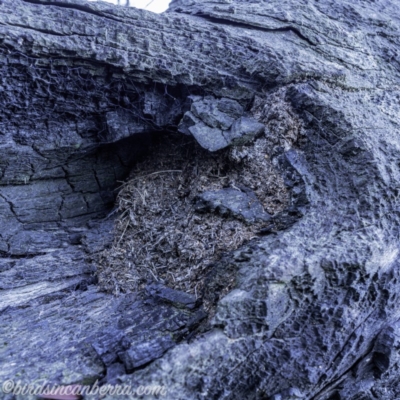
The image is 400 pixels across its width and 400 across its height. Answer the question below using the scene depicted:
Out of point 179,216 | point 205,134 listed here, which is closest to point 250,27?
point 205,134

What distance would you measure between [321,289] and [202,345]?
0.81m

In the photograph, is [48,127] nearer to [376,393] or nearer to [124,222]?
[124,222]

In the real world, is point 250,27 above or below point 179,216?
above

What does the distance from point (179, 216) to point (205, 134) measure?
697 millimetres

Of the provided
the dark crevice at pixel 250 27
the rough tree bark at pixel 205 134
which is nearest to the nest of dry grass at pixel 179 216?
the rough tree bark at pixel 205 134

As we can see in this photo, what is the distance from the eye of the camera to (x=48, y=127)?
337cm

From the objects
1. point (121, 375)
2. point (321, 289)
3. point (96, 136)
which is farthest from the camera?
point (96, 136)

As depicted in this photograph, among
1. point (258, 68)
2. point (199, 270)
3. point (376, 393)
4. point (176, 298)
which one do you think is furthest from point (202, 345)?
point (258, 68)

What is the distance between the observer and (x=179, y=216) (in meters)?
3.14

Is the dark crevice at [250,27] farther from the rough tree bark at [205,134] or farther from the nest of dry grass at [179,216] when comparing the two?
the nest of dry grass at [179,216]

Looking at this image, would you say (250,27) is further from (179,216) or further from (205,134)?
(179,216)

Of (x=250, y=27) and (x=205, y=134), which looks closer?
(x=205, y=134)

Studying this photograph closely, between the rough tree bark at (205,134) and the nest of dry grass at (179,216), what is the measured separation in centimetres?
14

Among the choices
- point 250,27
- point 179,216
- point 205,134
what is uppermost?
point 250,27
